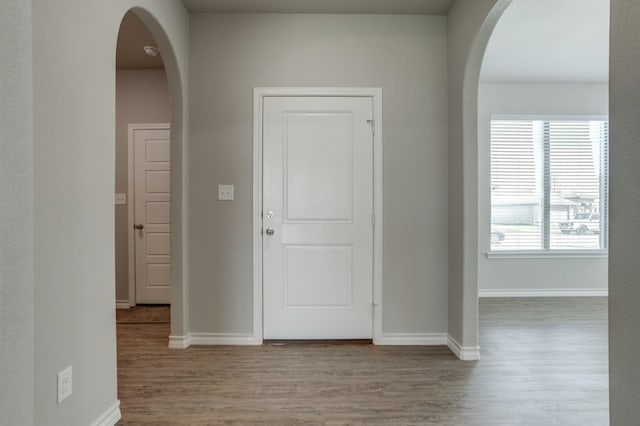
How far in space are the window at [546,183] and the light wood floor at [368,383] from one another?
162 centimetres

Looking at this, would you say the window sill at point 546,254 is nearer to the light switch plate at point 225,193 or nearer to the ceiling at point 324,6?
the ceiling at point 324,6

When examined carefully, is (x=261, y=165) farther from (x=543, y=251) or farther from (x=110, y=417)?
(x=543, y=251)

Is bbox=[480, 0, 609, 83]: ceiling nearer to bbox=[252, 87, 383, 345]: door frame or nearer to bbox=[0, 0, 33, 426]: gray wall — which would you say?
bbox=[252, 87, 383, 345]: door frame

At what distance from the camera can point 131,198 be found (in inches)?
159

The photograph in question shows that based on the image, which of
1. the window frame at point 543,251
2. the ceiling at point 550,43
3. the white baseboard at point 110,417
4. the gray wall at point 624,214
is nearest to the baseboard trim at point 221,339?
the white baseboard at point 110,417

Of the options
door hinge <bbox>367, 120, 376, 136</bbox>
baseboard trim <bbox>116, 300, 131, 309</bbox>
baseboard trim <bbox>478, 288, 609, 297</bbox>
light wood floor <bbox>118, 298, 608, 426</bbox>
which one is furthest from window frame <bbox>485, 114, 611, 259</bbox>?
baseboard trim <bbox>116, 300, 131, 309</bbox>

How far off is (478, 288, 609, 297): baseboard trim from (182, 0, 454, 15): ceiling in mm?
3221

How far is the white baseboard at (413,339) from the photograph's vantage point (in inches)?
114

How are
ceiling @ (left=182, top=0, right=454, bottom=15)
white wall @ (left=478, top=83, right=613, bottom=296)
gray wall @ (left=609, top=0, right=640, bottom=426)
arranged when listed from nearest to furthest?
gray wall @ (left=609, top=0, right=640, bottom=426) → ceiling @ (left=182, top=0, right=454, bottom=15) → white wall @ (left=478, top=83, right=613, bottom=296)

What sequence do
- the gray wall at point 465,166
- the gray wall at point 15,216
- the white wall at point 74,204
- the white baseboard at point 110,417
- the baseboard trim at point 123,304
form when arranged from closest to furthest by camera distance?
the gray wall at point 15,216
the white wall at point 74,204
the white baseboard at point 110,417
the gray wall at point 465,166
the baseboard trim at point 123,304

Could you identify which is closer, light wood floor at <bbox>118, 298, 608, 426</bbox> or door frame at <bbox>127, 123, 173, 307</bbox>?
light wood floor at <bbox>118, 298, 608, 426</bbox>

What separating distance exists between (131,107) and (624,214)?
172 inches

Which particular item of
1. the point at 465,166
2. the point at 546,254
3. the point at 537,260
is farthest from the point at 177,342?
the point at 546,254

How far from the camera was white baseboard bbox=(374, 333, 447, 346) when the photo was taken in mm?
2896
